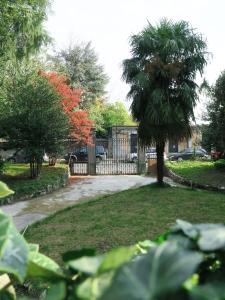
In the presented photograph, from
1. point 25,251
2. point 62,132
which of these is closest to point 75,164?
point 62,132

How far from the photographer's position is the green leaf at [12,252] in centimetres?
86

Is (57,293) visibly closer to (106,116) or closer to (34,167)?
(34,167)

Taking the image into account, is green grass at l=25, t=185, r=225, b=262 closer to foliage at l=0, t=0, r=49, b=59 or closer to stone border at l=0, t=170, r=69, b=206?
stone border at l=0, t=170, r=69, b=206

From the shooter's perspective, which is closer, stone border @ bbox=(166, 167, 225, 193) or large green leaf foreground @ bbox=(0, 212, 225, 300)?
large green leaf foreground @ bbox=(0, 212, 225, 300)

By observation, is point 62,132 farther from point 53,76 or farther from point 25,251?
point 25,251

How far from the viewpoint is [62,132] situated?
14953 mm

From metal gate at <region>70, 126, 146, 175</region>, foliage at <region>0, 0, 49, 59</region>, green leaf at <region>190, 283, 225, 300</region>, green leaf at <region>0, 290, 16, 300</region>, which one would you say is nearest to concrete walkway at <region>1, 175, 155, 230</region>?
metal gate at <region>70, 126, 146, 175</region>

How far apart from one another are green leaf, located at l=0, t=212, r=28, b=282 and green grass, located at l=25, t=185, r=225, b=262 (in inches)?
194

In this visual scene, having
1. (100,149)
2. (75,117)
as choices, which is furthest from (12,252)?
(100,149)

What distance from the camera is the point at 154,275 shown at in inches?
26.8

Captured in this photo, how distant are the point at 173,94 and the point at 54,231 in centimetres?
684

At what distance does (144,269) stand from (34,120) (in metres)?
13.7

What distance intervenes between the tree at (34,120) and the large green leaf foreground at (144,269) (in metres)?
13.5

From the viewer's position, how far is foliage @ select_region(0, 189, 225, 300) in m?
0.66
